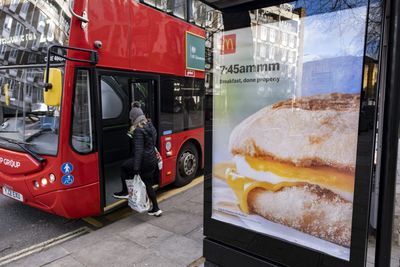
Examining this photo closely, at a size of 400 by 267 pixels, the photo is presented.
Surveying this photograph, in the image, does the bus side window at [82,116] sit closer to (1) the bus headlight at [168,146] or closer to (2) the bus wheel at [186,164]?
(1) the bus headlight at [168,146]

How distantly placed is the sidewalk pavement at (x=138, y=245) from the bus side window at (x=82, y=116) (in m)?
1.16

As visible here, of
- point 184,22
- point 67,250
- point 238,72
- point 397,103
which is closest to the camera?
point 397,103

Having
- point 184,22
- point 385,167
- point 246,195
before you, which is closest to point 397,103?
point 385,167

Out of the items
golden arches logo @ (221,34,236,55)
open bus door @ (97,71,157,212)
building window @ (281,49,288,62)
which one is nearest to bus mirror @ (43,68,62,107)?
open bus door @ (97,71,157,212)

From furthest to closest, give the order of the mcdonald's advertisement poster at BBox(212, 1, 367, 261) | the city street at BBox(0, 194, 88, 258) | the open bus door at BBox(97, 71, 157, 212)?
the open bus door at BBox(97, 71, 157, 212) < the city street at BBox(0, 194, 88, 258) < the mcdonald's advertisement poster at BBox(212, 1, 367, 261)

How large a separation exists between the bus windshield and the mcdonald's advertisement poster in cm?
226

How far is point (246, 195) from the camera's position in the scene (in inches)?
98.7

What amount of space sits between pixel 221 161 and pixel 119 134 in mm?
3976

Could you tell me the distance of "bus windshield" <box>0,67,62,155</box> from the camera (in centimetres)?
377

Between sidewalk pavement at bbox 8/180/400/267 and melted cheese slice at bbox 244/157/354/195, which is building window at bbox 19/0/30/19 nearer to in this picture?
sidewalk pavement at bbox 8/180/400/267

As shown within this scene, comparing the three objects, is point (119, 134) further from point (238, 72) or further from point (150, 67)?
point (238, 72)

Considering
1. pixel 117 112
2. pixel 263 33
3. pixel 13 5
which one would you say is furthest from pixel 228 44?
pixel 117 112

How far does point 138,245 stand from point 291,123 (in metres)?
2.52

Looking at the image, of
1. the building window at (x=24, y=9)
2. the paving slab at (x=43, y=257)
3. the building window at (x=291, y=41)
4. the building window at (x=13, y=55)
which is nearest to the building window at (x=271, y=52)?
the building window at (x=291, y=41)
